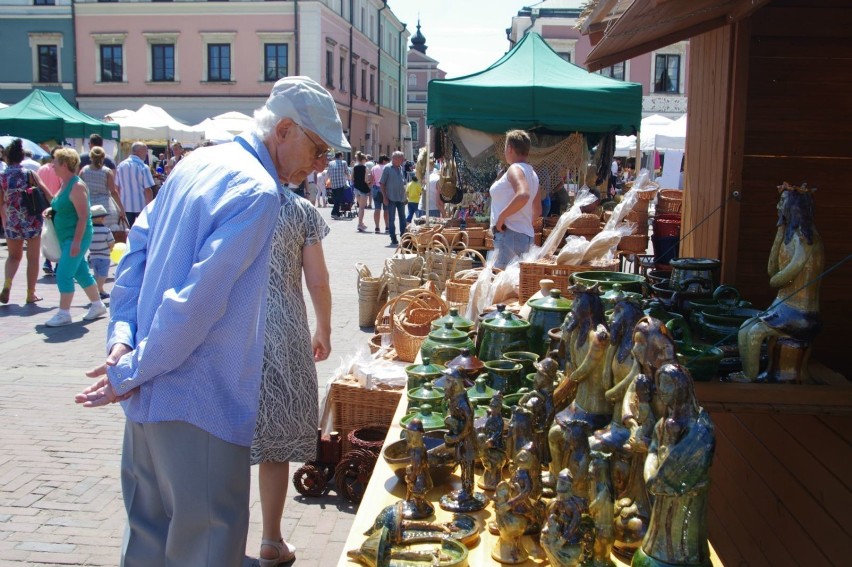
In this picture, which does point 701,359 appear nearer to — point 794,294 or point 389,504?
point 794,294

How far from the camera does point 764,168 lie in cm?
344

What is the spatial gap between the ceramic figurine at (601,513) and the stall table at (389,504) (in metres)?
0.06

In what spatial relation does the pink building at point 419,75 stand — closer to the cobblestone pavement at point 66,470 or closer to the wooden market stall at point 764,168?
the cobblestone pavement at point 66,470

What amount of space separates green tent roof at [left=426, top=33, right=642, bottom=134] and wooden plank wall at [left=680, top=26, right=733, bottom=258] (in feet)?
12.1

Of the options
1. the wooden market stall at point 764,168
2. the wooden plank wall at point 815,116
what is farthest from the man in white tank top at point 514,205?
the wooden plank wall at point 815,116

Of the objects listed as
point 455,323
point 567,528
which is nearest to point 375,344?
point 455,323

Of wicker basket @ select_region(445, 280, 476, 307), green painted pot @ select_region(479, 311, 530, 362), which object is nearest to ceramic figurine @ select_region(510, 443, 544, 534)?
green painted pot @ select_region(479, 311, 530, 362)

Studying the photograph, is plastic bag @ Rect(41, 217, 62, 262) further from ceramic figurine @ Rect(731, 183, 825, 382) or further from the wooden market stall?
ceramic figurine @ Rect(731, 183, 825, 382)

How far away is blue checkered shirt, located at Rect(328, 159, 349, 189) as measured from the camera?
18469mm

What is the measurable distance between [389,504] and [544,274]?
225 cm

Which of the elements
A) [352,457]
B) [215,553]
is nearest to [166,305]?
[215,553]

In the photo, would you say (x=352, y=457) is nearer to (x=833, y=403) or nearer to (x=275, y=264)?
(x=275, y=264)

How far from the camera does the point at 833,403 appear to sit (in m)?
2.09

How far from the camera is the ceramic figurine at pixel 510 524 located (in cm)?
170
